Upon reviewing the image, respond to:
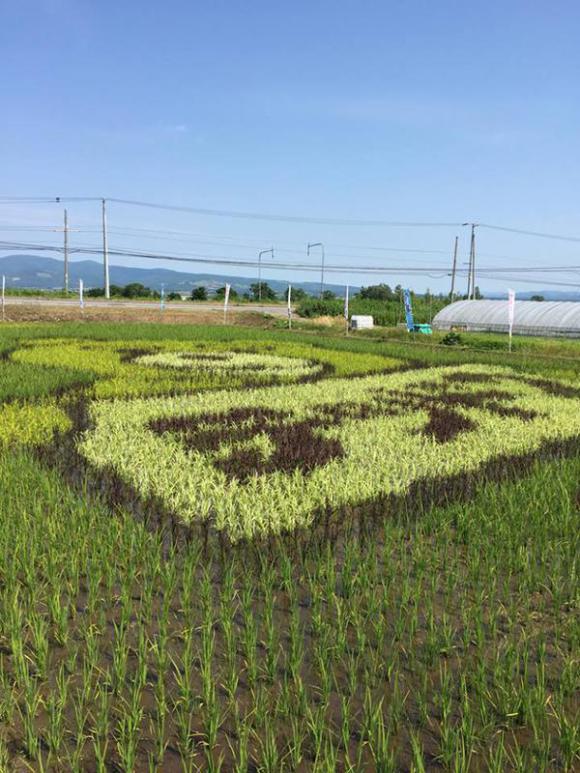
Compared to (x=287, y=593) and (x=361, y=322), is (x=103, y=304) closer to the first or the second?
(x=361, y=322)

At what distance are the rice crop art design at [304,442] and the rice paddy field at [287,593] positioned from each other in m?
0.04

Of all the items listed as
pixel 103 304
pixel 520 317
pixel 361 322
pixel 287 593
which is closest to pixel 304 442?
pixel 287 593

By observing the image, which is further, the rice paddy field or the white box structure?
the white box structure

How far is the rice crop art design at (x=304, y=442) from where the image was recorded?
532cm

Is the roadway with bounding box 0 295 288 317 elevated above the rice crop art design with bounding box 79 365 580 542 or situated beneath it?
elevated above

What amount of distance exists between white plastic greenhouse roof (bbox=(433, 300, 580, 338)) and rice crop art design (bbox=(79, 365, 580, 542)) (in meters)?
17.0

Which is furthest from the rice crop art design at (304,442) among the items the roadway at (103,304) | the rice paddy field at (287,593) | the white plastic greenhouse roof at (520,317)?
the roadway at (103,304)

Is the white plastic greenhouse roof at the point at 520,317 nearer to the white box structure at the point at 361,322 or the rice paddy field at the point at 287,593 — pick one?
the white box structure at the point at 361,322

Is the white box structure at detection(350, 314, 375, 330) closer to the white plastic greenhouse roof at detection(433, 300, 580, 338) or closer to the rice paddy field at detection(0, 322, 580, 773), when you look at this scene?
the white plastic greenhouse roof at detection(433, 300, 580, 338)

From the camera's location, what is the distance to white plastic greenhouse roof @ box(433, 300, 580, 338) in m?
27.2

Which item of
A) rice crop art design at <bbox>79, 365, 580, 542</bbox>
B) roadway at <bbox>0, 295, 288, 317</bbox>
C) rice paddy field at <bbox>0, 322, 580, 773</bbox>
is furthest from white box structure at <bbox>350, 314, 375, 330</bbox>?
rice paddy field at <bbox>0, 322, 580, 773</bbox>

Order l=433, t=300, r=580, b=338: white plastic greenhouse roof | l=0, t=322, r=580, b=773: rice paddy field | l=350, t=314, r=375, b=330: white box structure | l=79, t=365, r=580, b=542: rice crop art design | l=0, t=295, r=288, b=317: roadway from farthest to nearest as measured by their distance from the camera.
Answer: l=0, t=295, r=288, b=317: roadway → l=350, t=314, r=375, b=330: white box structure → l=433, t=300, r=580, b=338: white plastic greenhouse roof → l=79, t=365, r=580, b=542: rice crop art design → l=0, t=322, r=580, b=773: rice paddy field

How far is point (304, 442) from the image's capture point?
734 cm

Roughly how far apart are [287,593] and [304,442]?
11.3 feet
